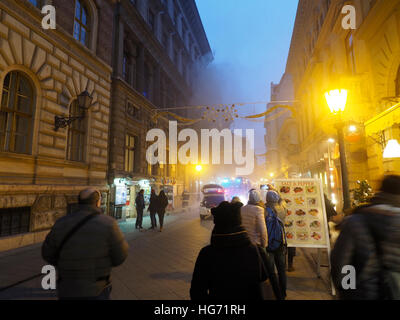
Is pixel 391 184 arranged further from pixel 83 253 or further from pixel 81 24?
pixel 81 24

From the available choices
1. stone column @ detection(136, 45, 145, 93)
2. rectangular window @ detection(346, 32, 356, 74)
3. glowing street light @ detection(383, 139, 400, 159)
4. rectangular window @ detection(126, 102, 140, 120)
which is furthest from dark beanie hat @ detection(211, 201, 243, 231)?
stone column @ detection(136, 45, 145, 93)

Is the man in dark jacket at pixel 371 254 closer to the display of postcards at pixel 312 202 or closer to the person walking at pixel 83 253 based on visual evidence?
the person walking at pixel 83 253

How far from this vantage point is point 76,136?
11.6 m

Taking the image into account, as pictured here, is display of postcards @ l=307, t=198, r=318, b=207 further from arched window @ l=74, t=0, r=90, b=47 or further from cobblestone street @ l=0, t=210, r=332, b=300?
arched window @ l=74, t=0, r=90, b=47

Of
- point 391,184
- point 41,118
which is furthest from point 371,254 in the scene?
point 41,118

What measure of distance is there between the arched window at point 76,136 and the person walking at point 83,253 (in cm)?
990

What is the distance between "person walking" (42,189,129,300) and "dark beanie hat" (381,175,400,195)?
2.79m

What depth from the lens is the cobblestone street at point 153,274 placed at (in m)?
4.49

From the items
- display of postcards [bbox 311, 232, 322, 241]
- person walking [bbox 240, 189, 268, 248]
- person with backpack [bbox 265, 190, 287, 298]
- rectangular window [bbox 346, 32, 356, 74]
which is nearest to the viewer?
person walking [bbox 240, 189, 268, 248]

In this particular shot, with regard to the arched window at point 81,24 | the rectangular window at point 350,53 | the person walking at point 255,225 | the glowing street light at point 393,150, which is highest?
the arched window at point 81,24

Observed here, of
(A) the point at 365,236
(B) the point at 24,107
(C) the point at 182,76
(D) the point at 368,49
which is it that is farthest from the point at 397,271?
(C) the point at 182,76

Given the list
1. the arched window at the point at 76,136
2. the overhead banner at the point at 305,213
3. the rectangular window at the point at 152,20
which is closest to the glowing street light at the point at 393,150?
the overhead banner at the point at 305,213

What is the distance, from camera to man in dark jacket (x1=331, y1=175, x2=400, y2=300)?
2.09m

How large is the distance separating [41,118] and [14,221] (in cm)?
392
